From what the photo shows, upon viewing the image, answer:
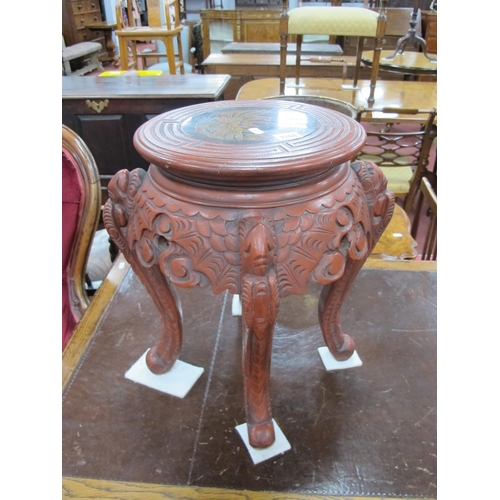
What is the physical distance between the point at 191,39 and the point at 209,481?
4.70m

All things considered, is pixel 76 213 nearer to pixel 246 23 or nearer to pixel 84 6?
pixel 246 23

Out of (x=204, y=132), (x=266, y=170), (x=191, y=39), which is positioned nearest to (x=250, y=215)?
(x=266, y=170)

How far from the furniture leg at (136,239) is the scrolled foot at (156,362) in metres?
0.08

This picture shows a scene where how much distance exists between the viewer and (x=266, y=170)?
49 cm

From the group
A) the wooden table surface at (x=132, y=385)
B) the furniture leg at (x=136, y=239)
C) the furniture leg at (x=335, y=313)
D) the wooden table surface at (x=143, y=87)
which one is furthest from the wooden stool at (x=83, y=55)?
the furniture leg at (x=335, y=313)

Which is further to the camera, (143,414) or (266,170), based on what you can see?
(143,414)

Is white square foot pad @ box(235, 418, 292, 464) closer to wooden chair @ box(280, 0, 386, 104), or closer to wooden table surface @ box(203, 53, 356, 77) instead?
wooden chair @ box(280, 0, 386, 104)

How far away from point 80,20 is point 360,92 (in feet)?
13.6

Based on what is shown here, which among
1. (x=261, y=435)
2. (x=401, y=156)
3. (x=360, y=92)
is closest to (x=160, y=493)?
(x=261, y=435)

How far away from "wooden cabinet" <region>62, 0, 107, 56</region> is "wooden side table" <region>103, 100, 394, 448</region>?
4.91m

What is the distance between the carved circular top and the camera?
1.65 feet

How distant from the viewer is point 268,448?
687 millimetres

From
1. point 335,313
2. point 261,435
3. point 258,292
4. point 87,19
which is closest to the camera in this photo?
point 258,292

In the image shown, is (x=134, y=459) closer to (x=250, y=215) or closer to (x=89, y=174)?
Result: (x=250, y=215)
